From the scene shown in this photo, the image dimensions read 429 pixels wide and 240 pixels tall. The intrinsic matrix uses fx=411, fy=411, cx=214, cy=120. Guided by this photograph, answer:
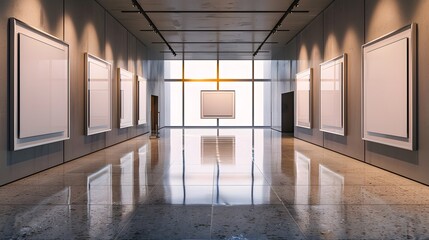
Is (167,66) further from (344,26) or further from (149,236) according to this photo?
(149,236)

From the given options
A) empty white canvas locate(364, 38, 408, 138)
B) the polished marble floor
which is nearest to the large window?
empty white canvas locate(364, 38, 408, 138)

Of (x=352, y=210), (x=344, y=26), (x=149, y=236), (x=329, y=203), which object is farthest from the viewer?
(x=344, y=26)

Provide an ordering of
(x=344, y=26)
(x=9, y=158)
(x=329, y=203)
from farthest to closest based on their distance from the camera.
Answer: (x=344, y=26), (x=9, y=158), (x=329, y=203)

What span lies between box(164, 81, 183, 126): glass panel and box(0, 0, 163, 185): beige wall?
1471 centimetres

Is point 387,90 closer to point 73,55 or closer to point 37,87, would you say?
point 37,87

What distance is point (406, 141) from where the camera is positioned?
29.7ft

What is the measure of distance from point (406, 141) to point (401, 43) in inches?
86.4

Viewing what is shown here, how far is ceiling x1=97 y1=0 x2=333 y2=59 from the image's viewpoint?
51.8 feet

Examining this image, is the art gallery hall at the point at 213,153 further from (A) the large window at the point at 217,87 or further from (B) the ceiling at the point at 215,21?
(A) the large window at the point at 217,87

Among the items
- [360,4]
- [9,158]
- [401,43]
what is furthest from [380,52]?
[9,158]

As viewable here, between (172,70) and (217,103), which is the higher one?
(172,70)

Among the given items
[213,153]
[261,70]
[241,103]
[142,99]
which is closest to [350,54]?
[213,153]

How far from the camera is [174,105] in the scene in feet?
120

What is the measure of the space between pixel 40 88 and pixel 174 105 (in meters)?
26.7
